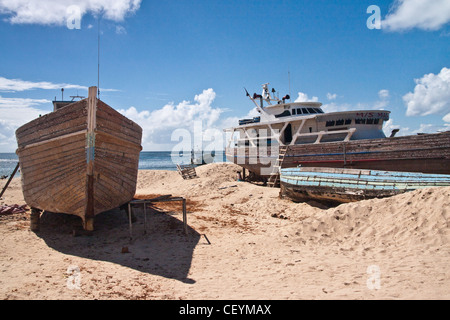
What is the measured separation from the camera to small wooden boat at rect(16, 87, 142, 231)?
24.4 feet

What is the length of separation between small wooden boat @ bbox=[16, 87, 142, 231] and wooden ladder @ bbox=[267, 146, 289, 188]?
30.2 feet

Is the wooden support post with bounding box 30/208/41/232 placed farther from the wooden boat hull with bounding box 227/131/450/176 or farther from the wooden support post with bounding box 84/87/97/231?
the wooden boat hull with bounding box 227/131/450/176

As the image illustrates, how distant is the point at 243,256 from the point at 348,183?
5874mm

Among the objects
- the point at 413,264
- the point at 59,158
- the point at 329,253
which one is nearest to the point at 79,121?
the point at 59,158

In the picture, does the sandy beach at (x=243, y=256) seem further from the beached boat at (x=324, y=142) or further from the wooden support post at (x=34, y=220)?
the beached boat at (x=324, y=142)

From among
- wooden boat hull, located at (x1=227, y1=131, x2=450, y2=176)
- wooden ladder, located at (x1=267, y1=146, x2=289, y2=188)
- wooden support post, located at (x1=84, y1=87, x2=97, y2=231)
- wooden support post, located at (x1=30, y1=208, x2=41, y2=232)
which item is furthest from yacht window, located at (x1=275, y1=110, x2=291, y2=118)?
wooden support post, located at (x1=30, y1=208, x2=41, y2=232)

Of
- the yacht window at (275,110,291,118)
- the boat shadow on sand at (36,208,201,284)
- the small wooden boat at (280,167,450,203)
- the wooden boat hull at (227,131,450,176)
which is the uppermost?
the yacht window at (275,110,291,118)

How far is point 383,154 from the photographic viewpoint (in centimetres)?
1206

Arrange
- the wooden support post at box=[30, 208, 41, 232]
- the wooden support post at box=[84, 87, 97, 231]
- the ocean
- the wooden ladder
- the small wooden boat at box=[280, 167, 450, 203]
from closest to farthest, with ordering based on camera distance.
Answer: the wooden support post at box=[84, 87, 97, 231] < the wooden support post at box=[30, 208, 41, 232] < the small wooden boat at box=[280, 167, 450, 203] < the wooden ladder < the ocean

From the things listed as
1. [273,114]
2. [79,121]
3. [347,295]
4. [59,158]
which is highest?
[273,114]

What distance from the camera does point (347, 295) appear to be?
4.09 meters

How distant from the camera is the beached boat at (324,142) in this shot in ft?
36.6
